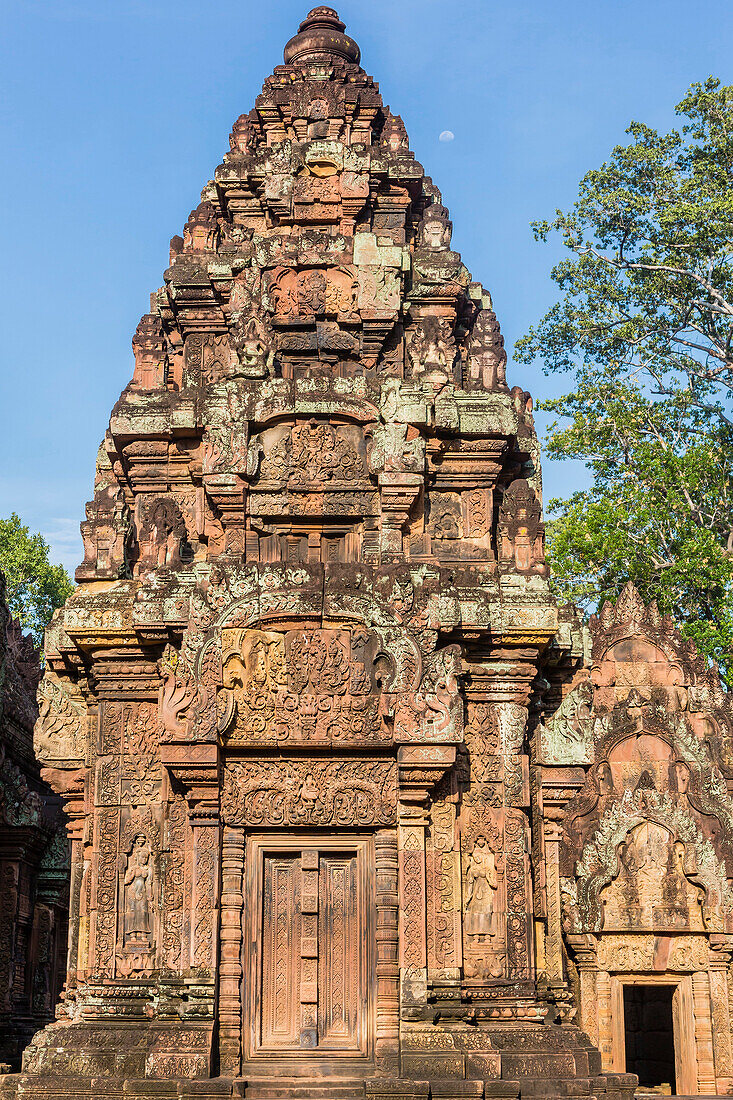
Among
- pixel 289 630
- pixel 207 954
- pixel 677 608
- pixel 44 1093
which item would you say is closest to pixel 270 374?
pixel 289 630

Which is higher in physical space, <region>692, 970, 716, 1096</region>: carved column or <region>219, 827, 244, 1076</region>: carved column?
<region>219, 827, 244, 1076</region>: carved column

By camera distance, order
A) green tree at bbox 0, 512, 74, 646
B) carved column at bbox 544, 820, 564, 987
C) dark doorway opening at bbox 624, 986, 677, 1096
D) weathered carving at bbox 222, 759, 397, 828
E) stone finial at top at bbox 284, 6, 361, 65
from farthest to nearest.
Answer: green tree at bbox 0, 512, 74, 646 < dark doorway opening at bbox 624, 986, 677, 1096 < stone finial at top at bbox 284, 6, 361, 65 < carved column at bbox 544, 820, 564, 987 < weathered carving at bbox 222, 759, 397, 828

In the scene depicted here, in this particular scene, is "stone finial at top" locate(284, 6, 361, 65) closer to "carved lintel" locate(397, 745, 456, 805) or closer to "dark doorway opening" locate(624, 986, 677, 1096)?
"carved lintel" locate(397, 745, 456, 805)

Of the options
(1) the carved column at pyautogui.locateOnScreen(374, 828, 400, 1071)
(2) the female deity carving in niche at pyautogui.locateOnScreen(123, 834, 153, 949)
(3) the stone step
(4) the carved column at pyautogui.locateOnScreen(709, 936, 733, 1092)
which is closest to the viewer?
(3) the stone step

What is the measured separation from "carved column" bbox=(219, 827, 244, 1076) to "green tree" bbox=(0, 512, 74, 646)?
21321 mm

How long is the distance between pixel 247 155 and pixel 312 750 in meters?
6.60

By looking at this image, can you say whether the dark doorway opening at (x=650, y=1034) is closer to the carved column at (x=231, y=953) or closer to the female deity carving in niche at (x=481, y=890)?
the female deity carving in niche at (x=481, y=890)

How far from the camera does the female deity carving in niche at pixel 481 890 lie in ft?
34.8

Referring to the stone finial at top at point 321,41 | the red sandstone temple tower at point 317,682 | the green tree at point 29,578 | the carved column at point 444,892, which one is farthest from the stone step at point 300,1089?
the green tree at point 29,578

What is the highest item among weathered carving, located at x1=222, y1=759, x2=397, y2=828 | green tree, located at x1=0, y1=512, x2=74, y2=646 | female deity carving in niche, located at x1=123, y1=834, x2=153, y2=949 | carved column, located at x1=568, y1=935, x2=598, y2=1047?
green tree, located at x1=0, y1=512, x2=74, y2=646

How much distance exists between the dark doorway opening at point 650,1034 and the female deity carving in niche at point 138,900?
11.2 m

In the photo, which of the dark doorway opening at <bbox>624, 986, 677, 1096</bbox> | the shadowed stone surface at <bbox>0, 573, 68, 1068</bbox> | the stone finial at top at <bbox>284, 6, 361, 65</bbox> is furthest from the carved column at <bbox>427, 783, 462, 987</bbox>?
the dark doorway opening at <bbox>624, 986, 677, 1096</bbox>

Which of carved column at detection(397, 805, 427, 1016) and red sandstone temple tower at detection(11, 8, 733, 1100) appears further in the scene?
red sandstone temple tower at detection(11, 8, 733, 1100)

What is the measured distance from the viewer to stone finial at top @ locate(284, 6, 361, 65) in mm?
14742
